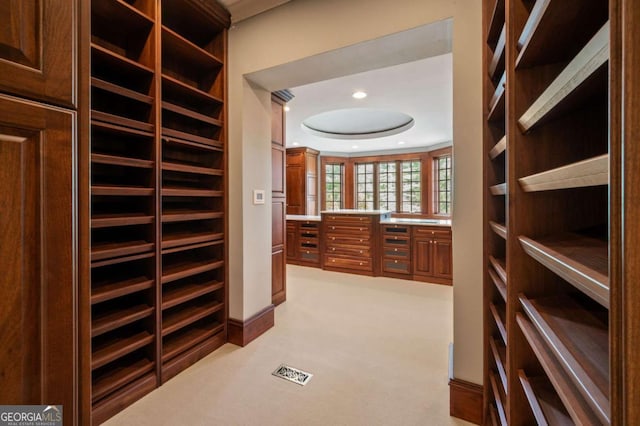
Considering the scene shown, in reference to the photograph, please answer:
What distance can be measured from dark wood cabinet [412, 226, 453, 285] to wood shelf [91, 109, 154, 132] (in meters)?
3.67

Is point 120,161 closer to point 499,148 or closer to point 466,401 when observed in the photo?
point 499,148

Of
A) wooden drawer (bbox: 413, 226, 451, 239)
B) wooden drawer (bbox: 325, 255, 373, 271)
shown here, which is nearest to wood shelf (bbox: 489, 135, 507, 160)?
wooden drawer (bbox: 413, 226, 451, 239)

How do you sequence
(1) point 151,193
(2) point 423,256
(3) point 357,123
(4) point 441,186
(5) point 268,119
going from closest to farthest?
(1) point 151,193 → (5) point 268,119 → (2) point 423,256 → (3) point 357,123 → (4) point 441,186

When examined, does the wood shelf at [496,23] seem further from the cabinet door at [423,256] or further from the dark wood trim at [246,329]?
the cabinet door at [423,256]

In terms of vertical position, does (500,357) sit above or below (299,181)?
below

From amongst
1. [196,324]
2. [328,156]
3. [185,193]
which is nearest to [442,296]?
[196,324]

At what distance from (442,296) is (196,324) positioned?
115 inches

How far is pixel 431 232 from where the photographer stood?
4246 millimetres

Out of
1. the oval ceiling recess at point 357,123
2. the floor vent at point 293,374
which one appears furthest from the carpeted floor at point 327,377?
the oval ceiling recess at point 357,123

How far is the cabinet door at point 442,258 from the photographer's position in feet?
13.6

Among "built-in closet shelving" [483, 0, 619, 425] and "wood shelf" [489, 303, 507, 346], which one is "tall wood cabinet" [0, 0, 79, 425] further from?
"wood shelf" [489, 303, 507, 346]

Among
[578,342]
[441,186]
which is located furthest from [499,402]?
[441,186]

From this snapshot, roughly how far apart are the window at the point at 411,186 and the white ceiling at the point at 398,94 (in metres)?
1.89

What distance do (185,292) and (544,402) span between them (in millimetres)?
2162
